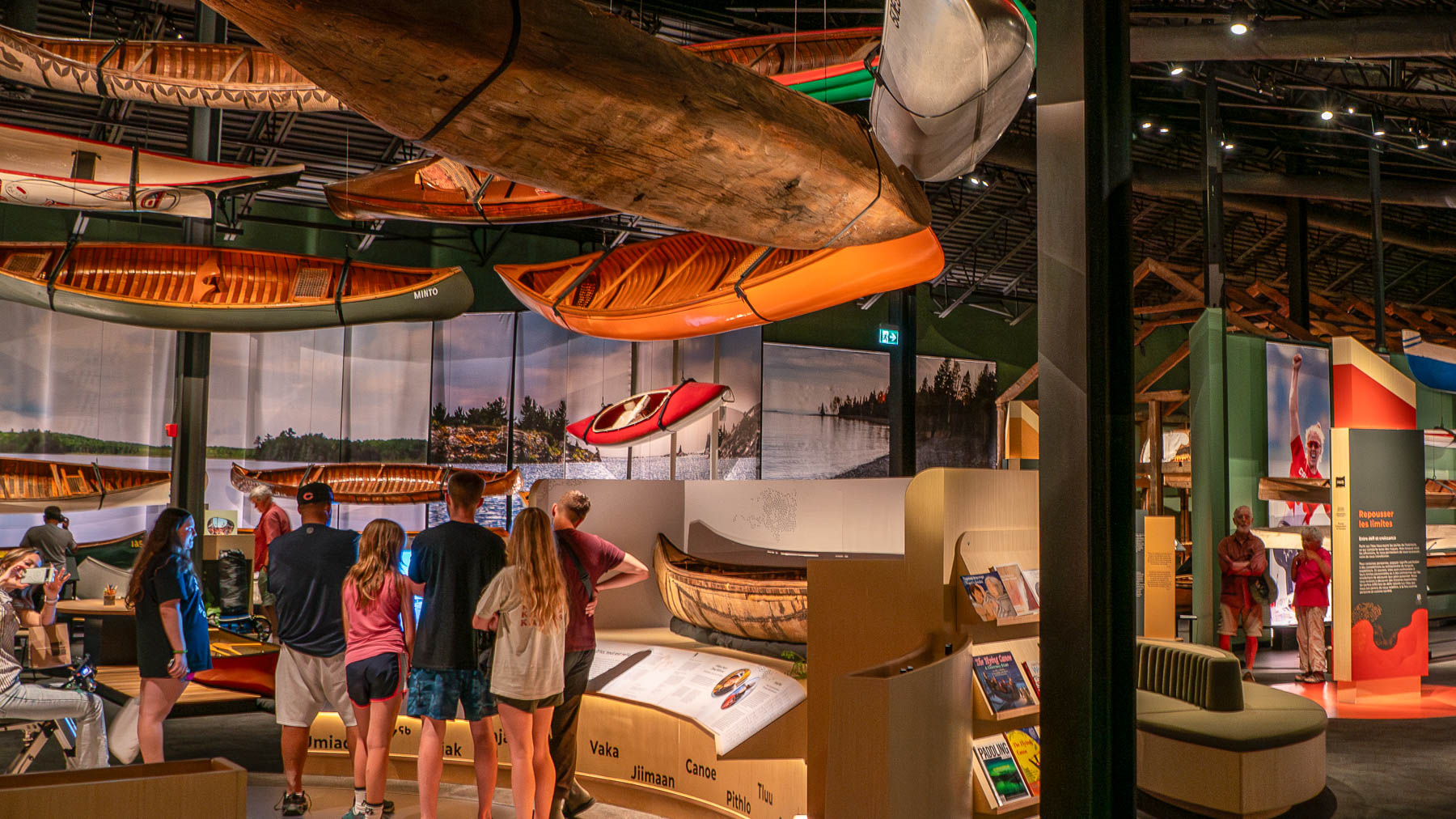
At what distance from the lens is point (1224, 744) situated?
4816 millimetres

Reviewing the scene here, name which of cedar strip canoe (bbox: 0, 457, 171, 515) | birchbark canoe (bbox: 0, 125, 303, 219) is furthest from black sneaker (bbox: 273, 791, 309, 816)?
cedar strip canoe (bbox: 0, 457, 171, 515)

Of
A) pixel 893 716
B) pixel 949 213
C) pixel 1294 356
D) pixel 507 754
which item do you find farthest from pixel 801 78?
pixel 949 213

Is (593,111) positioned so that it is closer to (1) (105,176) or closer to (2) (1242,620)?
(1) (105,176)

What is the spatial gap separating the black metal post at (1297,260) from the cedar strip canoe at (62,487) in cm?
1384

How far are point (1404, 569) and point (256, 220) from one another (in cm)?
1401

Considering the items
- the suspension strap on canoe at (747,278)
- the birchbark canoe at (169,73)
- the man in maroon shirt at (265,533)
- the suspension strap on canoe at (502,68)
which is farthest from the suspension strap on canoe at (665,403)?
the suspension strap on canoe at (502,68)

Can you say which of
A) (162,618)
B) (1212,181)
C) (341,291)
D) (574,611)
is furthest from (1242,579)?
(162,618)

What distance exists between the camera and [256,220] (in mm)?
14016

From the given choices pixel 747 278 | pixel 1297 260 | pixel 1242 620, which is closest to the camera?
pixel 747 278

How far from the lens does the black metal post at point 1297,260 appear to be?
1312cm

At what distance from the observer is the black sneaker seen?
473 cm

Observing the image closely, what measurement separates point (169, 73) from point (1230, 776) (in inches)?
267

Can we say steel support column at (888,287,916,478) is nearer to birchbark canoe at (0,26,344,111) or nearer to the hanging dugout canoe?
birchbark canoe at (0,26,344,111)

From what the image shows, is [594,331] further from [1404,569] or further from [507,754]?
[1404,569]
